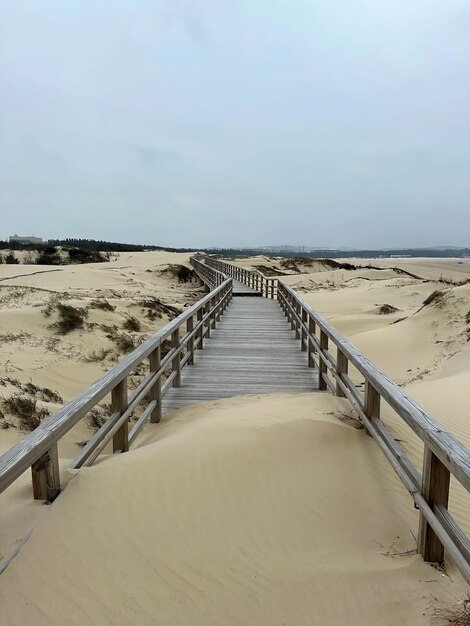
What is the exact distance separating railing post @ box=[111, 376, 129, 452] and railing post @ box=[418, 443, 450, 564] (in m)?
2.31

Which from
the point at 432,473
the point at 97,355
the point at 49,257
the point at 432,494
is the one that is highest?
the point at 49,257

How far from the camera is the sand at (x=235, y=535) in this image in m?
2.07

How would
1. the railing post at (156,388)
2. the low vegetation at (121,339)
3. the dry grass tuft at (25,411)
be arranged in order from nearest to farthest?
the railing post at (156,388)
the dry grass tuft at (25,411)
the low vegetation at (121,339)

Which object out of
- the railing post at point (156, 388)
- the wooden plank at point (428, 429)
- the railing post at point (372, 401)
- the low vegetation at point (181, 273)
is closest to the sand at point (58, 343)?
the railing post at point (156, 388)

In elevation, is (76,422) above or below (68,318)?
above

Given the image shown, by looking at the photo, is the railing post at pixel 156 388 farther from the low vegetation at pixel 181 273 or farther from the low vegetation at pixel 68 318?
the low vegetation at pixel 181 273

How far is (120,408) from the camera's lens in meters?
3.70

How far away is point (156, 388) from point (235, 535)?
2.57 metres

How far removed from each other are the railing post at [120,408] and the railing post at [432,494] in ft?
7.57

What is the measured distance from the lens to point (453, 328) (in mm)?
12633

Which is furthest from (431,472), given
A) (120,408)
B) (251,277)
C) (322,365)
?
(251,277)

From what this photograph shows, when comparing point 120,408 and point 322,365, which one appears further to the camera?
point 322,365

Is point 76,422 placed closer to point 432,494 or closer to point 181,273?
point 432,494

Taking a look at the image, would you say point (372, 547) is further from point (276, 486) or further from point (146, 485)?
point (146, 485)
